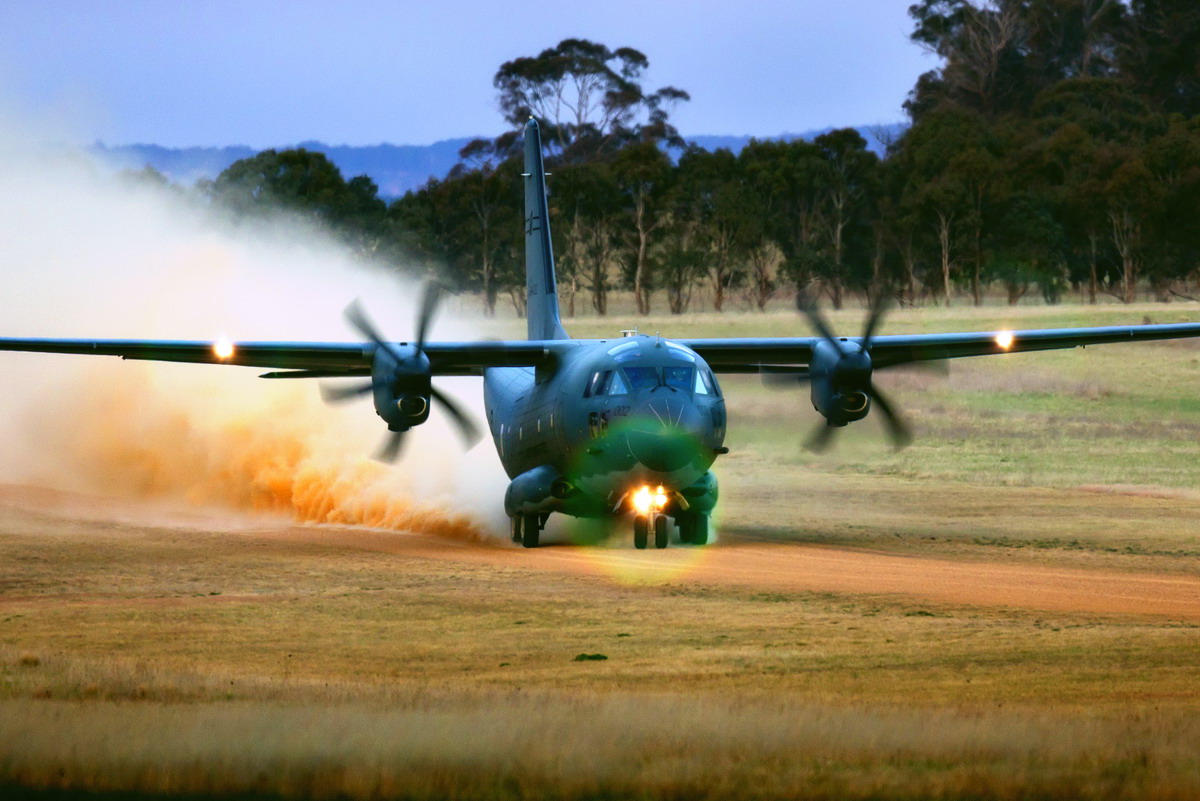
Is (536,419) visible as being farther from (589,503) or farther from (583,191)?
(583,191)

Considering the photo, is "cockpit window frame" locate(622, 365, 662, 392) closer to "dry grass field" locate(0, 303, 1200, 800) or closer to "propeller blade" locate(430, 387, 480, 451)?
"dry grass field" locate(0, 303, 1200, 800)

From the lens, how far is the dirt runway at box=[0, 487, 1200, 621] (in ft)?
71.9

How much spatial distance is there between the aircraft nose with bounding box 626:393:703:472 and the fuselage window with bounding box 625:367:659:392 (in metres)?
0.32

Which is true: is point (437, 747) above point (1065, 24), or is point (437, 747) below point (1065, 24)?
below

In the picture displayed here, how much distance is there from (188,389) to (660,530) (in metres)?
16.2

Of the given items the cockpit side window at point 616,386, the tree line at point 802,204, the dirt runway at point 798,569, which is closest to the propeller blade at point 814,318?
the cockpit side window at point 616,386

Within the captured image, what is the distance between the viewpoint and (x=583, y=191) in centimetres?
9375

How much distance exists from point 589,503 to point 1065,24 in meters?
99.7

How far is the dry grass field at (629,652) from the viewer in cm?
1133

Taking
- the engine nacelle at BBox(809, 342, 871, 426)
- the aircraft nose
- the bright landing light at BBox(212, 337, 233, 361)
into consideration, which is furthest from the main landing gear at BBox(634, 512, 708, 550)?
the bright landing light at BBox(212, 337, 233, 361)

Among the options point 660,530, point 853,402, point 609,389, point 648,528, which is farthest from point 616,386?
point 853,402

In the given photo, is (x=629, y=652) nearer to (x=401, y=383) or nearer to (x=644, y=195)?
(x=401, y=383)

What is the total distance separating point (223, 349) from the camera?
28.3 meters

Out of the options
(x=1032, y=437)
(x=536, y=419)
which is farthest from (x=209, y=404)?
(x=1032, y=437)
